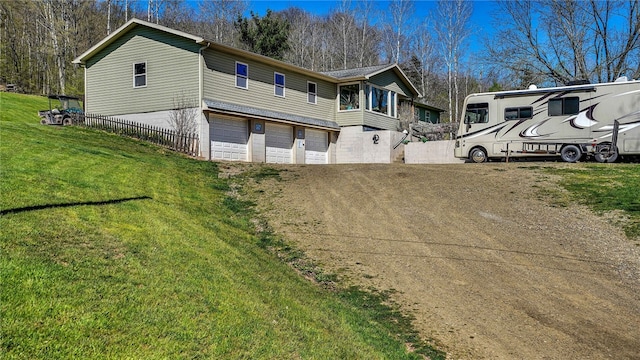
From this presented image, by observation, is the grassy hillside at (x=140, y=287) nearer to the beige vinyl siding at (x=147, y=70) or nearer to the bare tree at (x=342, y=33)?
the beige vinyl siding at (x=147, y=70)

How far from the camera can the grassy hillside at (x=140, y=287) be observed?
12.4 feet

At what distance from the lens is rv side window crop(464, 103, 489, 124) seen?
19.5 m

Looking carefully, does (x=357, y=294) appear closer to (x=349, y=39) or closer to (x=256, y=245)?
(x=256, y=245)

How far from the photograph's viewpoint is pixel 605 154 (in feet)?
56.6

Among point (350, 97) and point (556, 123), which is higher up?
point (350, 97)

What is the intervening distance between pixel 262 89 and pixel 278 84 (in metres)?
1.28

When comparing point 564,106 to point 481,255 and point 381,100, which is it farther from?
point 381,100

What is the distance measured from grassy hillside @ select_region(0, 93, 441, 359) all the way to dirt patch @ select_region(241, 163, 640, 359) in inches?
47.5

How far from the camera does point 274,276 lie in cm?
689

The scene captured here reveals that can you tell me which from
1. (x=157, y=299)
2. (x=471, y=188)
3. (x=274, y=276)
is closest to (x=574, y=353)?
(x=274, y=276)

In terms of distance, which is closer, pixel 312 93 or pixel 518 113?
pixel 518 113

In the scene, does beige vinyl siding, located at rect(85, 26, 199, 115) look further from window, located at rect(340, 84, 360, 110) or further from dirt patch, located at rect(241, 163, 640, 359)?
window, located at rect(340, 84, 360, 110)

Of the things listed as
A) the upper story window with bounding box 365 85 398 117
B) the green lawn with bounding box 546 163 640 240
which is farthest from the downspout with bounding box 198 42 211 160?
the green lawn with bounding box 546 163 640 240

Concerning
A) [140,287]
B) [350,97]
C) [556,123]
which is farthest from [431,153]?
[140,287]
